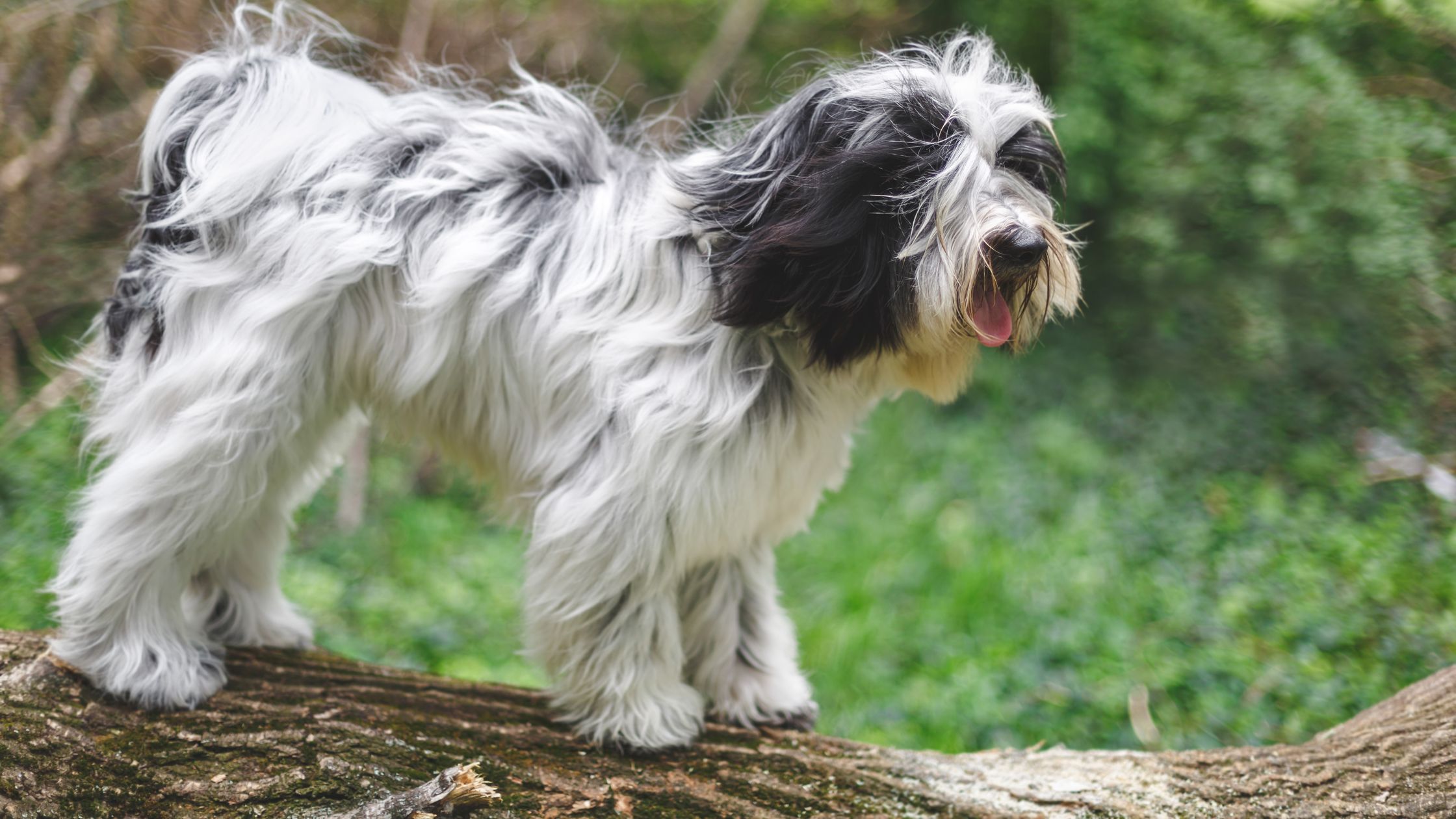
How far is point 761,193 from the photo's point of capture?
105 inches

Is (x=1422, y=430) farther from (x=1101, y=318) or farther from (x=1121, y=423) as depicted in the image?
(x=1101, y=318)

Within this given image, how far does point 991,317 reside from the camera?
2592 mm

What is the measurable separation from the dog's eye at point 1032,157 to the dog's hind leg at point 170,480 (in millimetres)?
1956

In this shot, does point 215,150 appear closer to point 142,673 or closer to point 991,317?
point 142,673

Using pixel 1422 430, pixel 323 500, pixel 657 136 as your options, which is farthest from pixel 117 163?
pixel 1422 430

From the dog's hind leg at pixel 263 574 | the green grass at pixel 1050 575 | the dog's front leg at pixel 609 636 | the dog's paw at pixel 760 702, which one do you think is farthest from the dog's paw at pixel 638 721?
the dog's hind leg at pixel 263 574

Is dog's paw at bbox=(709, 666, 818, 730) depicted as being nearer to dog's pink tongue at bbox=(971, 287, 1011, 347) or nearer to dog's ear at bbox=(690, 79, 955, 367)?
dog's ear at bbox=(690, 79, 955, 367)

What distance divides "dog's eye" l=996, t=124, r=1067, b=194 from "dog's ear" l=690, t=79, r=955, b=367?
0.64ft

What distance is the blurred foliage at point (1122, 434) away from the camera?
4465 mm

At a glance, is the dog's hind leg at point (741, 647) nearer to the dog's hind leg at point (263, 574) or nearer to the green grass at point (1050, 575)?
the green grass at point (1050, 575)

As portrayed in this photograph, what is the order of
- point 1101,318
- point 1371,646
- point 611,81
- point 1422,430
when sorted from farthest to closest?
point 611,81, point 1101,318, point 1422,430, point 1371,646

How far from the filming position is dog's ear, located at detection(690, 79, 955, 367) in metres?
2.54

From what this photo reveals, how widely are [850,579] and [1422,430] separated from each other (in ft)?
9.08

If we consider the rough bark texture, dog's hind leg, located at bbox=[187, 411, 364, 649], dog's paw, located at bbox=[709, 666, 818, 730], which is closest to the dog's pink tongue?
the rough bark texture
